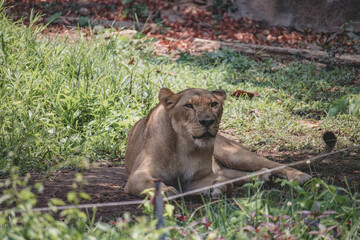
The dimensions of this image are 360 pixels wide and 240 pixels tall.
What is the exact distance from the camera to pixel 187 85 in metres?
7.77

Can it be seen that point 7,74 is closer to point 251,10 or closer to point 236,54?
point 236,54

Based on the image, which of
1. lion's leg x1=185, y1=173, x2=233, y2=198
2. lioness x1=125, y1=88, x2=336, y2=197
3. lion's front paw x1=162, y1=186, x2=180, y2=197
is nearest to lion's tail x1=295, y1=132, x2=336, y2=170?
lioness x1=125, y1=88, x2=336, y2=197

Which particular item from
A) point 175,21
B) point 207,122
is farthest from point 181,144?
point 175,21

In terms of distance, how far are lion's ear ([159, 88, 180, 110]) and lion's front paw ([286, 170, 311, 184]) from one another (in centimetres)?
121

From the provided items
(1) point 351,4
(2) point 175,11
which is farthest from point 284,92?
(2) point 175,11

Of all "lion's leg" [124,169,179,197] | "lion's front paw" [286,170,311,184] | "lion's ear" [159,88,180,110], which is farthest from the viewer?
"lion's front paw" [286,170,311,184]

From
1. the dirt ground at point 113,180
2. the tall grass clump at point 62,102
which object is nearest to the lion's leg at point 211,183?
the dirt ground at point 113,180

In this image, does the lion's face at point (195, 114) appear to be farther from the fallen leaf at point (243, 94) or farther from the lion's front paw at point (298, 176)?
the fallen leaf at point (243, 94)

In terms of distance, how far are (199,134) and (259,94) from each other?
370 cm

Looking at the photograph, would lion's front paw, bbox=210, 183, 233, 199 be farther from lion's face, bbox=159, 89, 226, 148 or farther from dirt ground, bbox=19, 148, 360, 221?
lion's face, bbox=159, 89, 226, 148

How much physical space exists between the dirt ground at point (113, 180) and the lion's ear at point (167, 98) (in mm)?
Result: 806

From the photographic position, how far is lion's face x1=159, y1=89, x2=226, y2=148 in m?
4.20

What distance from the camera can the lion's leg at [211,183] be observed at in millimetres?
4045

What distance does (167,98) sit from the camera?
450 cm
